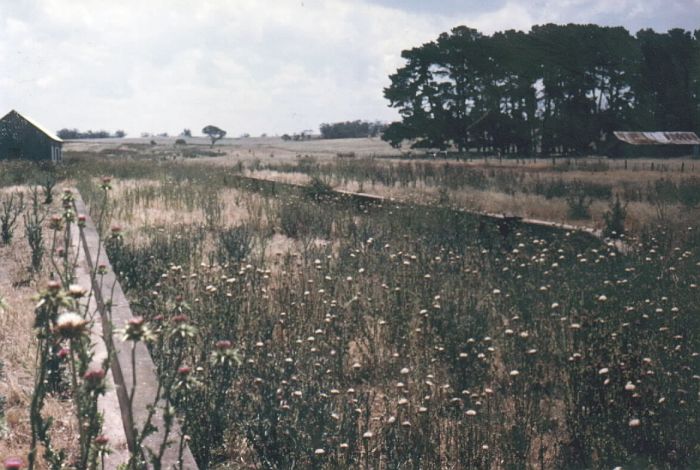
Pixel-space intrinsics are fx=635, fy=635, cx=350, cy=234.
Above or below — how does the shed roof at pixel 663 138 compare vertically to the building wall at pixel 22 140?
below

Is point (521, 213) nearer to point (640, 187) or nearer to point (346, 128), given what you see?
point (640, 187)

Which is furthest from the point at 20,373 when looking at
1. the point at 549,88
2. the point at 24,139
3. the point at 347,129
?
the point at 347,129

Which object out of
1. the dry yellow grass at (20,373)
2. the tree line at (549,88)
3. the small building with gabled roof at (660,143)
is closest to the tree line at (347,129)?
the tree line at (549,88)

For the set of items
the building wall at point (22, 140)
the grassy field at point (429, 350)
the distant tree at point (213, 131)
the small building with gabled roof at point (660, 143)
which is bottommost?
the grassy field at point (429, 350)

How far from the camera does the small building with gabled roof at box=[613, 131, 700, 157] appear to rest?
461 inches

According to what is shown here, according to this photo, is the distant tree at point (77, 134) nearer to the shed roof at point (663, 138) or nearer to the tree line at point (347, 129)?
the tree line at point (347, 129)

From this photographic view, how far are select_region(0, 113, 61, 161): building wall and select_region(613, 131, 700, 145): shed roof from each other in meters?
27.6

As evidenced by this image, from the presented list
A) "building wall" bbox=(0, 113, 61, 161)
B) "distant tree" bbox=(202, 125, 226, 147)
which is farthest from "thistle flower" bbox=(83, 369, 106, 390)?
"distant tree" bbox=(202, 125, 226, 147)

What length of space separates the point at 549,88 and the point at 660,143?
787 centimetres

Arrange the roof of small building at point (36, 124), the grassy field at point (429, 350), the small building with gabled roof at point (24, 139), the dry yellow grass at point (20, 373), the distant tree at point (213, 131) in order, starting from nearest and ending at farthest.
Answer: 1. the dry yellow grass at point (20, 373)
2. the grassy field at point (429, 350)
3. the small building with gabled roof at point (24, 139)
4. the roof of small building at point (36, 124)
5. the distant tree at point (213, 131)

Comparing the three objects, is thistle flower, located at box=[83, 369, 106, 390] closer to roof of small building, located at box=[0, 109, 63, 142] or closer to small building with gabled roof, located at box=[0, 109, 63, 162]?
small building with gabled roof, located at box=[0, 109, 63, 162]

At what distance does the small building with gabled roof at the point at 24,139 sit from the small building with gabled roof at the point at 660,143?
26.5 metres

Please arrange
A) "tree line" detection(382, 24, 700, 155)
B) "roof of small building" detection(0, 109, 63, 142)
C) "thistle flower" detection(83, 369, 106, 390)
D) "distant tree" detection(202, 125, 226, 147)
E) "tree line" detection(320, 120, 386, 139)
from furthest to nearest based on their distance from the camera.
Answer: "distant tree" detection(202, 125, 226, 147), "tree line" detection(320, 120, 386, 139), "roof of small building" detection(0, 109, 63, 142), "tree line" detection(382, 24, 700, 155), "thistle flower" detection(83, 369, 106, 390)

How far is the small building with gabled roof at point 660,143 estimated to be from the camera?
11.7 metres
